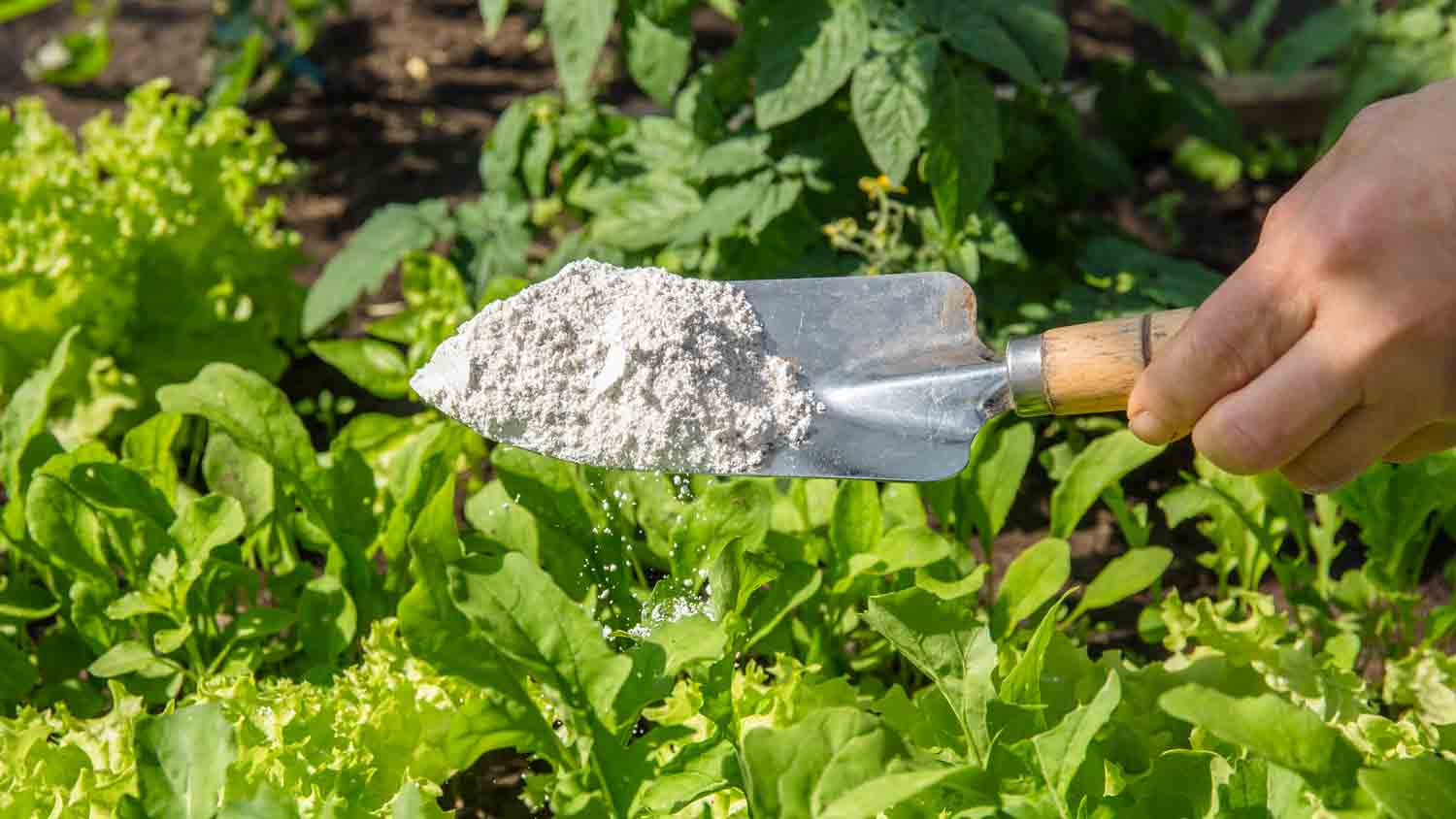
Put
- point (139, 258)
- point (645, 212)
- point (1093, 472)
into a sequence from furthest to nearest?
point (139, 258)
point (645, 212)
point (1093, 472)

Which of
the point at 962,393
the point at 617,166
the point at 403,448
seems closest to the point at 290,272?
the point at 617,166

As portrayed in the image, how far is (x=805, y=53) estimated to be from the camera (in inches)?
93.1

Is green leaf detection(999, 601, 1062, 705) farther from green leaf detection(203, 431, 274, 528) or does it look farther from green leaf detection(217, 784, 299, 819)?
green leaf detection(203, 431, 274, 528)

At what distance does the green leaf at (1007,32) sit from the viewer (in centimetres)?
232

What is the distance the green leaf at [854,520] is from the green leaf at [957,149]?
2.05ft

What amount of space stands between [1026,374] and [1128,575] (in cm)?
59

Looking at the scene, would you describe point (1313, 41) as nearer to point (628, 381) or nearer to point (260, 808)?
point (628, 381)

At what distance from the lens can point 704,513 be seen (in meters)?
1.90

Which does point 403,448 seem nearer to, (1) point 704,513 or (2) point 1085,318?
(1) point 704,513

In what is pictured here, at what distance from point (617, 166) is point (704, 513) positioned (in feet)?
3.70

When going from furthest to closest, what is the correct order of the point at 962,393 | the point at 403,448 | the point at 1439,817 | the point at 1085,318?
1. the point at 1085,318
2. the point at 403,448
3. the point at 962,393
4. the point at 1439,817

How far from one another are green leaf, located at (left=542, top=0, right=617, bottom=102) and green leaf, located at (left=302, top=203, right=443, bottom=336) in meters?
0.48

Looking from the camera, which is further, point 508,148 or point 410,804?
point 508,148

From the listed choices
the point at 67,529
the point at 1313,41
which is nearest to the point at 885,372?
the point at 67,529
